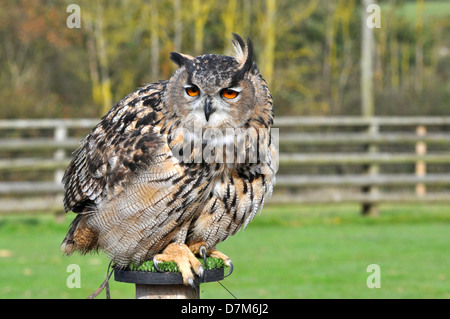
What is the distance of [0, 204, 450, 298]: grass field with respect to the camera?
6102 mm

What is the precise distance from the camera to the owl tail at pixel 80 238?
3.17 m

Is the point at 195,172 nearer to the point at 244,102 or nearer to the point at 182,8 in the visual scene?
the point at 244,102

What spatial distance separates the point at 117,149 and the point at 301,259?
506cm

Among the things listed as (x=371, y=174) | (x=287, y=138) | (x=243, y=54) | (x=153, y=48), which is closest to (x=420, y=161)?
(x=371, y=174)

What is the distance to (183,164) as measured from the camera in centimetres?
275

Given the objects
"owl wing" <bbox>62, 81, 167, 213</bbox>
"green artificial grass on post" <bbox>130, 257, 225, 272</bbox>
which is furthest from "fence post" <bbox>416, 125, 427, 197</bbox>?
"owl wing" <bbox>62, 81, 167, 213</bbox>

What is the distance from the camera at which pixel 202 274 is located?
275cm

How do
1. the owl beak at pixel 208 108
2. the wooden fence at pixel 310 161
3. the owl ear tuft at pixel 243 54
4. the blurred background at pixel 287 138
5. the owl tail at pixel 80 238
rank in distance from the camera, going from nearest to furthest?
1. the owl beak at pixel 208 108
2. the owl ear tuft at pixel 243 54
3. the owl tail at pixel 80 238
4. the blurred background at pixel 287 138
5. the wooden fence at pixel 310 161

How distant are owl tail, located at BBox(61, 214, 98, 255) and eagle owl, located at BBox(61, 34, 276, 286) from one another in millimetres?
32

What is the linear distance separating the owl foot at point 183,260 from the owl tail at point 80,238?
1.46 feet

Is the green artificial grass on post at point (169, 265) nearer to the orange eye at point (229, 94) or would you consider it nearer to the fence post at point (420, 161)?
the orange eye at point (229, 94)

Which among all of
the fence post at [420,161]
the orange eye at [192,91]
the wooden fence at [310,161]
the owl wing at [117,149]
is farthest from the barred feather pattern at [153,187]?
the fence post at [420,161]

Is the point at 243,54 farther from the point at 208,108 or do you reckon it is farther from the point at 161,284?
the point at 161,284

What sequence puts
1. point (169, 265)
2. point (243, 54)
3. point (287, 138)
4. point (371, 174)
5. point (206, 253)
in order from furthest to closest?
point (371, 174) → point (287, 138) → point (206, 253) → point (243, 54) → point (169, 265)
